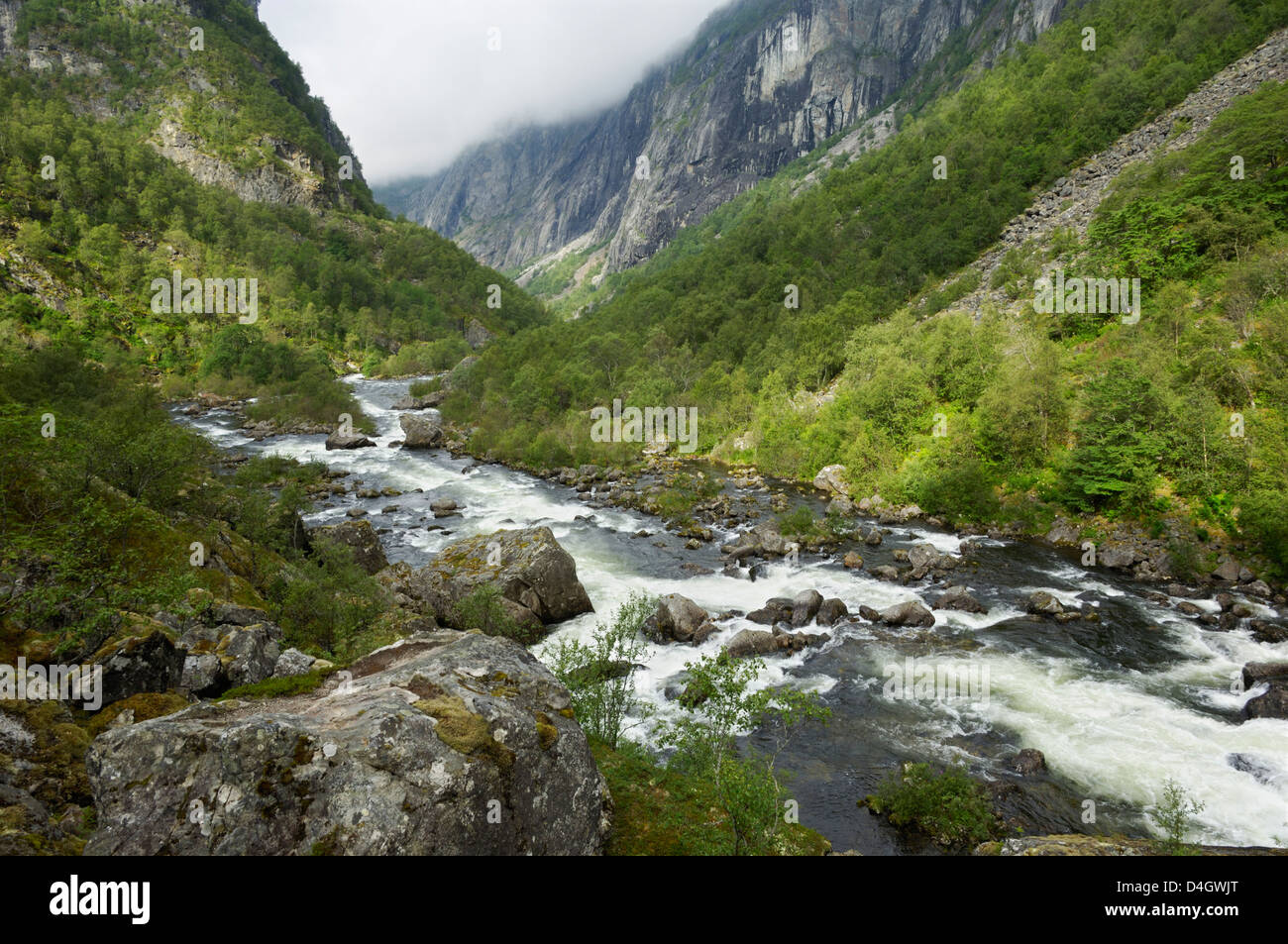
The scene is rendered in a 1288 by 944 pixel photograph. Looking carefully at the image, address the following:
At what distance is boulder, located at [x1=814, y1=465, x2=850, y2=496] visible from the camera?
4866 centimetres

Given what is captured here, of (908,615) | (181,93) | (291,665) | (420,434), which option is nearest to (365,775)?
(291,665)

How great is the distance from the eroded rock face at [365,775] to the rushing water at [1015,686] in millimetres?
9771

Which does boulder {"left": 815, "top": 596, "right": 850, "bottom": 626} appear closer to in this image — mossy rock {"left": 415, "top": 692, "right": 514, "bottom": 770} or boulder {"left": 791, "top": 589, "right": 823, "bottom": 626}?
boulder {"left": 791, "top": 589, "right": 823, "bottom": 626}

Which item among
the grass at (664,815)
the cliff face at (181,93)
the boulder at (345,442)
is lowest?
the grass at (664,815)

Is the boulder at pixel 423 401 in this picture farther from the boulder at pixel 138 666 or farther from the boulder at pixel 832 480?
the boulder at pixel 138 666

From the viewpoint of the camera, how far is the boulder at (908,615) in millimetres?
26125

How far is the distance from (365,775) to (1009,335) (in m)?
58.2

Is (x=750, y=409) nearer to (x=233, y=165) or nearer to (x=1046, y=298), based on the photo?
(x=1046, y=298)

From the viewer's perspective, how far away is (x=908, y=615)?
86.5 feet

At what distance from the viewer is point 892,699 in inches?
822

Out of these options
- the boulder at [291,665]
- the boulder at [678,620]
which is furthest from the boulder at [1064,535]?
the boulder at [291,665]

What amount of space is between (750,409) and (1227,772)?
53212 millimetres

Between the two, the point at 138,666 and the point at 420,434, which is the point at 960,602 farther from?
the point at 420,434
